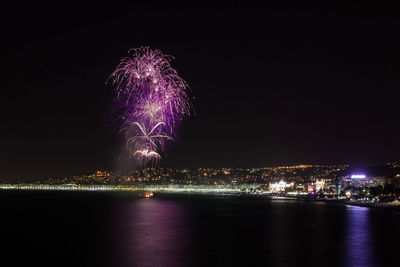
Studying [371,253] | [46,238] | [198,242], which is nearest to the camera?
[371,253]

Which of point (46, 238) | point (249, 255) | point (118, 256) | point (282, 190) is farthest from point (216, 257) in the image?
point (282, 190)

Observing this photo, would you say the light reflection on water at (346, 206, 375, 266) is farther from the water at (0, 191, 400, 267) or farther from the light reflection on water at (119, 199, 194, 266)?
the light reflection on water at (119, 199, 194, 266)

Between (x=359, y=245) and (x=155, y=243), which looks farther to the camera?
(x=155, y=243)

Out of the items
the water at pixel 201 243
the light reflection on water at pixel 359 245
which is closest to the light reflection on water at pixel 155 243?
the water at pixel 201 243

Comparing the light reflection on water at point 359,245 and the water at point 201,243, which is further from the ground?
the light reflection on water at point 359,245

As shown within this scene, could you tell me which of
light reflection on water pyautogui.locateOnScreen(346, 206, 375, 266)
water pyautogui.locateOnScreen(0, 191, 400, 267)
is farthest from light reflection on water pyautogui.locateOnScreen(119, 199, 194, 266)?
light reflection on water pyautogui.locateOnScreen(346, 206, 375, 266)

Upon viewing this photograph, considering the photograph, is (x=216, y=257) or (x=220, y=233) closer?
(x=216, y=257)

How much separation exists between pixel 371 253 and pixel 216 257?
8929 mm

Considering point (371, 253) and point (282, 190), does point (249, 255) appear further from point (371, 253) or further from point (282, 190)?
point (282, 190)

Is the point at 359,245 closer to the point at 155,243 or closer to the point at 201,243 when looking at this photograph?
the point at 201,243

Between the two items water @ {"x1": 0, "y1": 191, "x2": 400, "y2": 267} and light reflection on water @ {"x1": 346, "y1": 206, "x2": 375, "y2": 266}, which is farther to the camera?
water @ {"x1": 0, "y1": 191, "x2": 400, "y2": 267}

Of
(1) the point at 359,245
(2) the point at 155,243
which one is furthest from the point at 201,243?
(1) the point at 359,245

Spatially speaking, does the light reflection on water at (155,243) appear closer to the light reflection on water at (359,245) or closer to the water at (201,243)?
the water at (201,243)

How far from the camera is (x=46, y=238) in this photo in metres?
36.1
